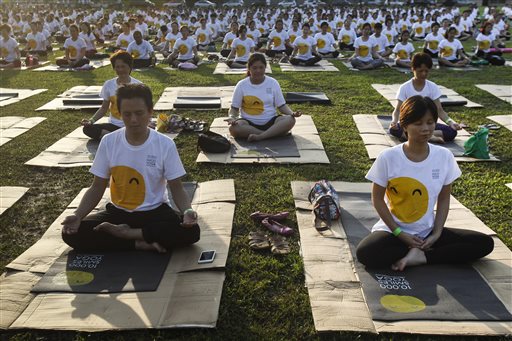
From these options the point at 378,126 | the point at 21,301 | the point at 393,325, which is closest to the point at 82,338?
the point at 21,301

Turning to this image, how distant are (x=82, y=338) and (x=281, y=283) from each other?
4.51 feet

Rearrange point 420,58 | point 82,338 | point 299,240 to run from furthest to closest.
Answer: point 420,58
point 299,240
point 82,338

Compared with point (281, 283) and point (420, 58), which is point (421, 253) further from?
point (420, 58)

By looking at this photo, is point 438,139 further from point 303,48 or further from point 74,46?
point 74,46

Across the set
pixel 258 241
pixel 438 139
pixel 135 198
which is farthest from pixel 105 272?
pixel 438 139

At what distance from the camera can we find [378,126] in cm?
747

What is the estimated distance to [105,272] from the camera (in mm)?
3635

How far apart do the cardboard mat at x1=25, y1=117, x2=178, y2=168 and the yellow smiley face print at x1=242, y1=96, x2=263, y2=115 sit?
3.57ft

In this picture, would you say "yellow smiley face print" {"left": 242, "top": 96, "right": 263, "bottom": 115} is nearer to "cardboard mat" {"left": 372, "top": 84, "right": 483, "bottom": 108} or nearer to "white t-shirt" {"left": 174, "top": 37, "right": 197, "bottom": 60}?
"cardboard mat" {"left": 372, "top": 84, "right": 483, "bottom": 108}

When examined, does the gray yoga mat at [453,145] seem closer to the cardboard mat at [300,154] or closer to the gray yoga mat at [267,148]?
the cardboard mat at [300,154]

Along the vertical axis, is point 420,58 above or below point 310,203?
above

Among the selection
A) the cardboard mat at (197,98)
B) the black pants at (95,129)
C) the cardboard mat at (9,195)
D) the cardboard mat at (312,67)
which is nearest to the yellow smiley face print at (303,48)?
the cardboard mat at (312,67)

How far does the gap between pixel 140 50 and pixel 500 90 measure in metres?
8.89

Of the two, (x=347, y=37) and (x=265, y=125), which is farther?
(x=347, y=37)
